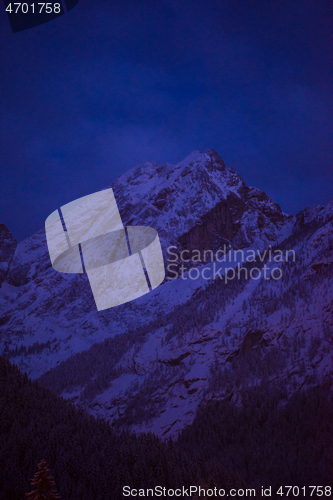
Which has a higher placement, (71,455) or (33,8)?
(33,8)

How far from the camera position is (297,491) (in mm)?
57562

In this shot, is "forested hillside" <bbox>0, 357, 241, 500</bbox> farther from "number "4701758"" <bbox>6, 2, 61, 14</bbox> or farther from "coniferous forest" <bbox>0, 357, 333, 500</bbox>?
"number "4701758"" <bbox>6, 2, 61, 14</bbox>

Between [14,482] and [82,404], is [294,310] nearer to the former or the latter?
[82,404]

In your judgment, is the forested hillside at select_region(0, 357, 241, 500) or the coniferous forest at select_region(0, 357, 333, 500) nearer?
the forested hillside at select_region(0, 357, 241, 500)

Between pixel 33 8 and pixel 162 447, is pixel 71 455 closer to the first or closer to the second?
pixel 162 447

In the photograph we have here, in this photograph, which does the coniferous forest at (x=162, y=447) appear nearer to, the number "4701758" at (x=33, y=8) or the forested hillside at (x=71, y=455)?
the forested hillside at (x=71, y=455)

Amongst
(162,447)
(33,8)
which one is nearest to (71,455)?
(162,447)

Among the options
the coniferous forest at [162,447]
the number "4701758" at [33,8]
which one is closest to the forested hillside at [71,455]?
the coniferous forest at [162,447]

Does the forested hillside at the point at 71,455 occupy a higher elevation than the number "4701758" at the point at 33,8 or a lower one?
lower

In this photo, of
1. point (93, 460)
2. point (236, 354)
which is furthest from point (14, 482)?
point (236, 354)

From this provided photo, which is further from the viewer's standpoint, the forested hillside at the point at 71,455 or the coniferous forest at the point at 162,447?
the coniferous forest at the point at 162,447

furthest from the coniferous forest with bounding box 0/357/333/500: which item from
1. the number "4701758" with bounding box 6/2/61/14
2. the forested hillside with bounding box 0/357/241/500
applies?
the number "4701758" with bounding box 6/2/61/14

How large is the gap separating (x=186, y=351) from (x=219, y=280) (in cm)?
4399

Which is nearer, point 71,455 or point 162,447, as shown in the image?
point 71,455
